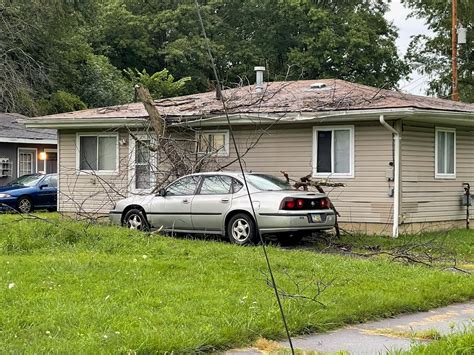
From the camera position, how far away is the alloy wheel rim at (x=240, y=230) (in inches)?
518

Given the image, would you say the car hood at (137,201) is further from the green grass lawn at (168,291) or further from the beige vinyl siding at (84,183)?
the beige vinyl siding at (84,183)

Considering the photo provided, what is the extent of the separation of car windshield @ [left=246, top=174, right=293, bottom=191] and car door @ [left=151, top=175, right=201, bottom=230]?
3.76 feet

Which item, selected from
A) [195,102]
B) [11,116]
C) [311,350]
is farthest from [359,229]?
[11,116]

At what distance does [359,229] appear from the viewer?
15891 mm

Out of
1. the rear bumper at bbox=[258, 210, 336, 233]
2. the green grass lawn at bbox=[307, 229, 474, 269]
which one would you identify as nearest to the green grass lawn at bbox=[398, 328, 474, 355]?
the green grass lawn at bbox=[307, 229, 474, 269]

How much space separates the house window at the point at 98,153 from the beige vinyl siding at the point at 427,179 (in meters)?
7.62

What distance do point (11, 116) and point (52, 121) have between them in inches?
459

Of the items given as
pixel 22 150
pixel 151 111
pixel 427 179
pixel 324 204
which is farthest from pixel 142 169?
pixel 22 150

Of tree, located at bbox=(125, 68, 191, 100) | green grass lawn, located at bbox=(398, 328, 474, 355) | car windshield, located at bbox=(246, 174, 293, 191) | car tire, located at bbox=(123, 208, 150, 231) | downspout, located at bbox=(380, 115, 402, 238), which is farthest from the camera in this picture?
tree, located at bbox=(125, 68, 191, 100)

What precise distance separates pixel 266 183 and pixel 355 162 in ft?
10.7

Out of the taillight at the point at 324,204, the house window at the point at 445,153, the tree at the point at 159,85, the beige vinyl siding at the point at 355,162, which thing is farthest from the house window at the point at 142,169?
the tree at the point at 159,85

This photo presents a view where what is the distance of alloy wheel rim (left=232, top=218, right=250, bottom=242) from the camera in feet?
43.1

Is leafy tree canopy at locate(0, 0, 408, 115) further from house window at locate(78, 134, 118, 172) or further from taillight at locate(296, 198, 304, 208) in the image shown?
taillight at locate(296, 198, 304, 208)

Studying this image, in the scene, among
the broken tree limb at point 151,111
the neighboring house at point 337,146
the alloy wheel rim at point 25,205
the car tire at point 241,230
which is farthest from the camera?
the alloy wheel rim at point 25,205
